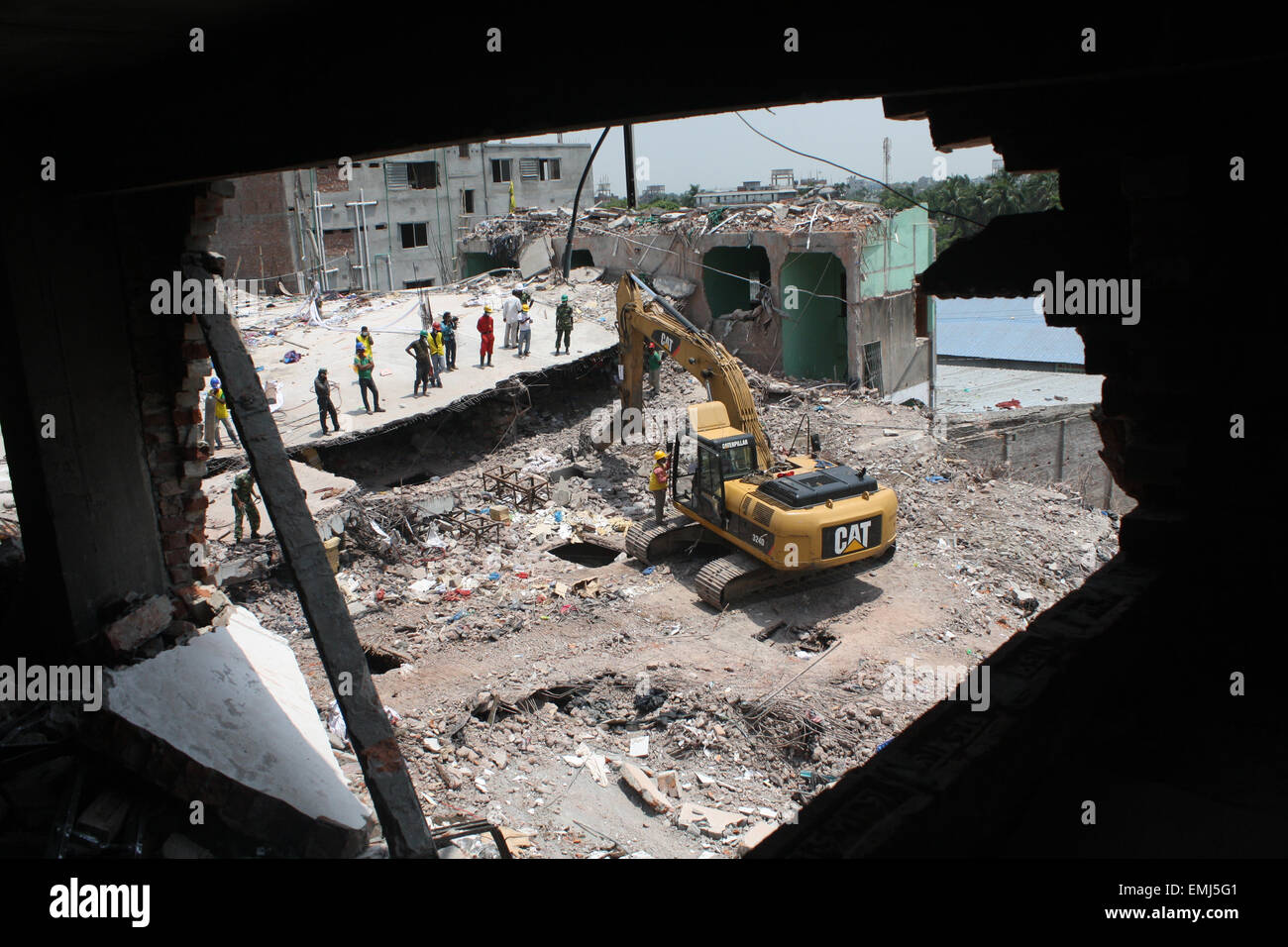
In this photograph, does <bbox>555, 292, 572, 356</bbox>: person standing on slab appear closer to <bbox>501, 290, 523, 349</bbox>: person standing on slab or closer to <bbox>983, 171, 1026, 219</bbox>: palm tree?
<bbox>501, 290, 523, 349</bbox>: person standing on slab

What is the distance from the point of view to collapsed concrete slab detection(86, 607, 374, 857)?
5.34 m

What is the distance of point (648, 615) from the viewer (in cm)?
1278

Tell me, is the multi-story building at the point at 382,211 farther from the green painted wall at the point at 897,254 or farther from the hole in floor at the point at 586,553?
the hole in floor at the point at 586,553

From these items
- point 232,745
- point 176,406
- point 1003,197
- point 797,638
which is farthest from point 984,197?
point 232,745

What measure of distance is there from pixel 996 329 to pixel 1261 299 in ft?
107

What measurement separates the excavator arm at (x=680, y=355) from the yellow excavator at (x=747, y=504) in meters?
0.02

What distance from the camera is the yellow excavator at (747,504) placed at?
12.2 m

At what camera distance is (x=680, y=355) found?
16062 millimetres

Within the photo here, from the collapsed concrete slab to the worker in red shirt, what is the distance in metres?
14.2

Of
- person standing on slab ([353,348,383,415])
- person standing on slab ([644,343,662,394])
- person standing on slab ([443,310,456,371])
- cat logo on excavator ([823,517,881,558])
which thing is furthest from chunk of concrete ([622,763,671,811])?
person standing on slab ([644,343,662,394])

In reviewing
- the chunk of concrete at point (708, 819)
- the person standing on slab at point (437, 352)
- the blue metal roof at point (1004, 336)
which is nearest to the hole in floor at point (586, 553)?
the person standing on slab at point (437, 352)

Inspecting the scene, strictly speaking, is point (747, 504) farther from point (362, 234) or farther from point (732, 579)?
point (362, 234)
